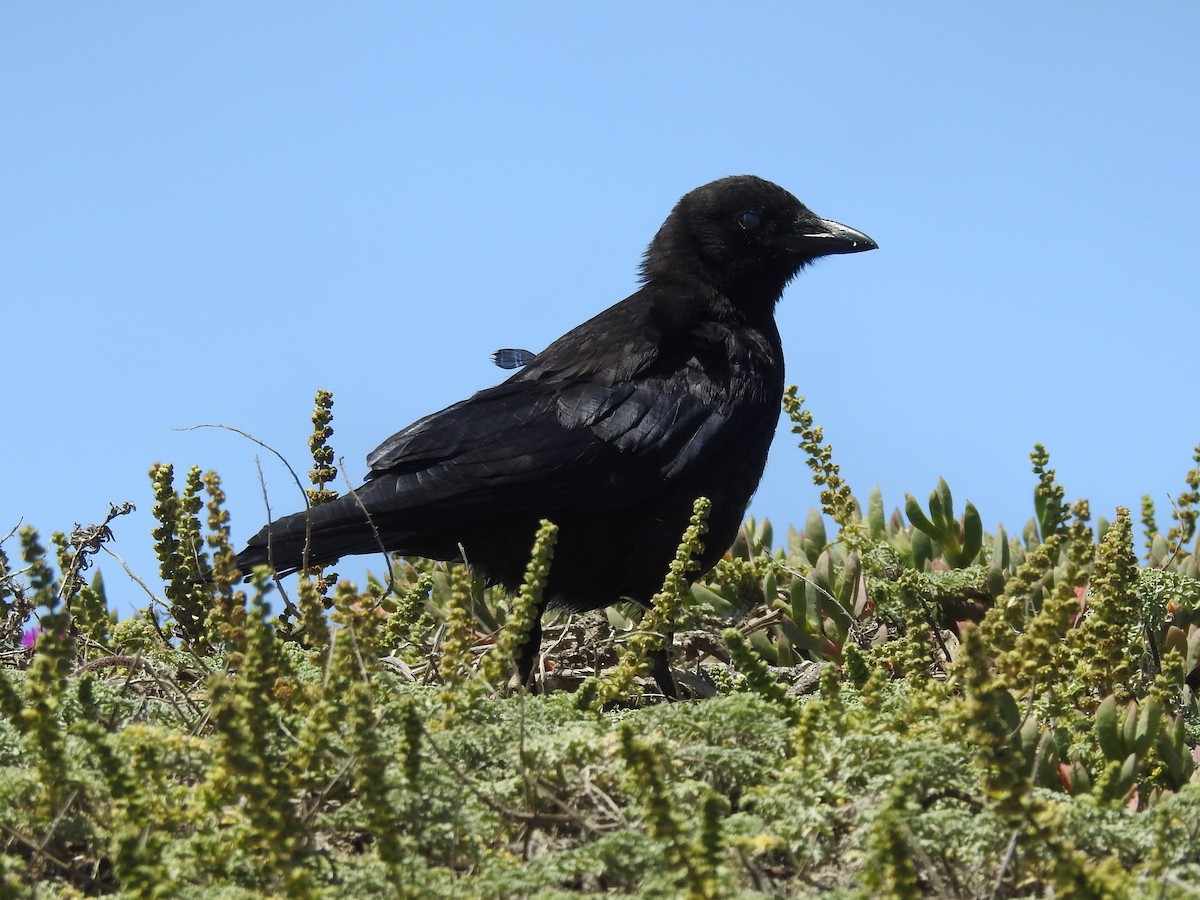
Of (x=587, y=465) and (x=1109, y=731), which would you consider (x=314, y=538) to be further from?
(x=1109, y=731)

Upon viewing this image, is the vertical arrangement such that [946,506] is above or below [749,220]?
below

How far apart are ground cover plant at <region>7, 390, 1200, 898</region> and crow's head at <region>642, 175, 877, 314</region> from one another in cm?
249

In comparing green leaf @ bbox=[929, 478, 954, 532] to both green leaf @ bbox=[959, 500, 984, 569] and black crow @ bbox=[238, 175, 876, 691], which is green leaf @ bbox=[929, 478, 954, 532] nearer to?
green leaf @ bbox=[959, 500, 984, 569]

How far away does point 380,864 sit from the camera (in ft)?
8.83

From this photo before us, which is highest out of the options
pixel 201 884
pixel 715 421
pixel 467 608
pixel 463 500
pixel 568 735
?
pixel 715 421

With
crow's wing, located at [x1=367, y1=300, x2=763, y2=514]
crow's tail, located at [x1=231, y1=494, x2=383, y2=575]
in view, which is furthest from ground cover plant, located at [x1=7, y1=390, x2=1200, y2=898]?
crow's wing, located at [x1=367, y1=300, x2=763, y2=514]

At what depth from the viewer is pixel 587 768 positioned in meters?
3.12

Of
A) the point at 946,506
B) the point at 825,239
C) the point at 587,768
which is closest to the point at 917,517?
the point at 946,506

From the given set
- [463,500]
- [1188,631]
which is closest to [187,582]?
[463,500]

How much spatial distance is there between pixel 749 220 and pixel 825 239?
382mm

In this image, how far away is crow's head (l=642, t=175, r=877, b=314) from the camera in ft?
22.2

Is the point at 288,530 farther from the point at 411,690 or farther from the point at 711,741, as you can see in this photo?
the point at 711,741

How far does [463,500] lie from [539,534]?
188cm

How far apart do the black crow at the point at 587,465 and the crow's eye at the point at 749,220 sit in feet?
2.48
